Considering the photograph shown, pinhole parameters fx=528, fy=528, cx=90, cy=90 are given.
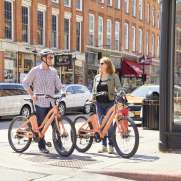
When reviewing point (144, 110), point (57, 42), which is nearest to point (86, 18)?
point (57, 42)

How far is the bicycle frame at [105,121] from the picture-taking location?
9.52 meters

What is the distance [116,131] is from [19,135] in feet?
6.36

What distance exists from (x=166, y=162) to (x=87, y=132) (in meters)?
1.85

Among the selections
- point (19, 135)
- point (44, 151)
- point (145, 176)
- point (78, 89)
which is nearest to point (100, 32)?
point (78, 89)

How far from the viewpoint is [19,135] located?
10094 millimetres

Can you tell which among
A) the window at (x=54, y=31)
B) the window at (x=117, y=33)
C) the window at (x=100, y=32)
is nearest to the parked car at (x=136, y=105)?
the window at (x=54, y=31)

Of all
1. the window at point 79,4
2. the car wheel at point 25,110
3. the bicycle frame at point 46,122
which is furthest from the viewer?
the window at point 79,4

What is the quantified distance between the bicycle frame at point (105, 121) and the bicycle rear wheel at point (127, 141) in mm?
145

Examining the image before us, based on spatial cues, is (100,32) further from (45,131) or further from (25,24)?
(45,131)

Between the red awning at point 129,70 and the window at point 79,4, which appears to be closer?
the window at point 79,4

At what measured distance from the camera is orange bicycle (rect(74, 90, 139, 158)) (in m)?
9.30

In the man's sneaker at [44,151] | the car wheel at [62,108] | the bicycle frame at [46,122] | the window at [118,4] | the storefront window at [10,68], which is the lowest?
the man's sneaker at [44,151]

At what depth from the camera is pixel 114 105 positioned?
9.60m

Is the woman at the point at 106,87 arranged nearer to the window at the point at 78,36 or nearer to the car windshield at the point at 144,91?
the car windshield at the point at 144,91
